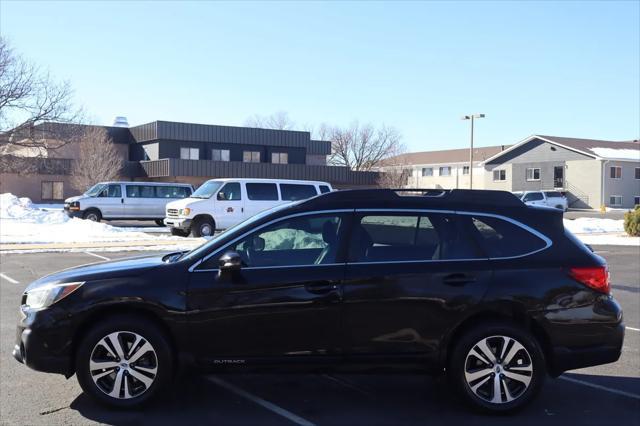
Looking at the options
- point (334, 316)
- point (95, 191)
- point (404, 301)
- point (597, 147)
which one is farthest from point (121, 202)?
point (597, 147)

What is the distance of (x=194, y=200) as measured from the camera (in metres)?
19.7

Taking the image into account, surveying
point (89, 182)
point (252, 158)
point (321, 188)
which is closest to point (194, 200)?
point (321, 188)

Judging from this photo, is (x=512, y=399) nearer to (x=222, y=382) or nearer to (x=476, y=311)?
(x=476, y=311)

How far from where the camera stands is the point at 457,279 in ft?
15.9

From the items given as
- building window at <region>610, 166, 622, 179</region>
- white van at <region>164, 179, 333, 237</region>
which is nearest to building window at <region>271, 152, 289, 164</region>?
building window at <region>610, 166, 622, 179</region>

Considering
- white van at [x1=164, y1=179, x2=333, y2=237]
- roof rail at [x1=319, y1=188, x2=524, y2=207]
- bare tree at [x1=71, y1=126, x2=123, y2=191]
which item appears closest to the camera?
roof rail at [x1=319, y1=188, x2=524, y2=207]

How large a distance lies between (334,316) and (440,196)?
4.59 ft

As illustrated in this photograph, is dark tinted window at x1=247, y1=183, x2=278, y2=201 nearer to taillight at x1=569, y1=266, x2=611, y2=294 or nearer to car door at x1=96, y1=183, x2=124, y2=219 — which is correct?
car door at x1=96, y1=183, x2=124, y2=219

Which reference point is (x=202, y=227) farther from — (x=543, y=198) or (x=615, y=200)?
(x=615, y=200)

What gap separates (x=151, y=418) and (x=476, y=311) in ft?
8.69

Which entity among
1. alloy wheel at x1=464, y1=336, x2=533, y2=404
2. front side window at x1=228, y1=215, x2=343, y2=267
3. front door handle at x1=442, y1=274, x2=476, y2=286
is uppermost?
front side window at x1=228, y1=215, x2=343, y2=267

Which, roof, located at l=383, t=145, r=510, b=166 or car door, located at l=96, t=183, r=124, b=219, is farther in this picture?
roof, located at l=383, t=145, r=510, b=166

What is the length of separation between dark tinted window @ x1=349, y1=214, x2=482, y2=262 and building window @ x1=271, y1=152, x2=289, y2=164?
47502 mm

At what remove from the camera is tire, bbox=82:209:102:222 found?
1032 inches
